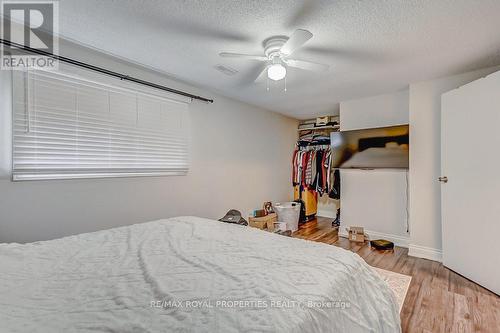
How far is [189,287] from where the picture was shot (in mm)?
818

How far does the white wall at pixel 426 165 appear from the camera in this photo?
258 cm

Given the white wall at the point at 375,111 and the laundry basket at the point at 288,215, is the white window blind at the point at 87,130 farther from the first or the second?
the white wall at the point at 375,111

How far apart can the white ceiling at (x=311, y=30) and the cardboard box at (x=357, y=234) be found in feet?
6.90

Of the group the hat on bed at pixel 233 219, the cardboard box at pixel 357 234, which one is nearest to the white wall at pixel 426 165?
the cardboard box at pixel 357 234

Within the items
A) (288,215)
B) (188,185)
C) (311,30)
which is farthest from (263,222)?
(311,30)

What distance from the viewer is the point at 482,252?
1970 mm

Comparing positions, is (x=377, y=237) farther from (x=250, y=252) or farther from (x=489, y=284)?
(x=250, y=252)

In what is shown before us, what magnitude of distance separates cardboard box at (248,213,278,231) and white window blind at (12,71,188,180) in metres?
1.34

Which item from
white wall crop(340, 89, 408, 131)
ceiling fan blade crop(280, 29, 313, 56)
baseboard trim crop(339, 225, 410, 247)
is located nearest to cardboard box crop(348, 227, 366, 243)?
baseboard trim crop(339, 225, 410, 247)

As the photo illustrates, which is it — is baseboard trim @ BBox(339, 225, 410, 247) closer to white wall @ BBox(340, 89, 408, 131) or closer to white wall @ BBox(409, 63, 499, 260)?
white wall @ BBox(409, 63, 499, 260)

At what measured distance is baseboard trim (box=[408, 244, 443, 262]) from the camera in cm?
255

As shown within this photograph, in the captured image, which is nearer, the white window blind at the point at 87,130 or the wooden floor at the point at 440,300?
the wooden floor at the point at 440,300

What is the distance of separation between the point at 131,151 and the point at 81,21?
1.10m

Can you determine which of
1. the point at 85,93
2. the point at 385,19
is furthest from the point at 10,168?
the point at 385,19
